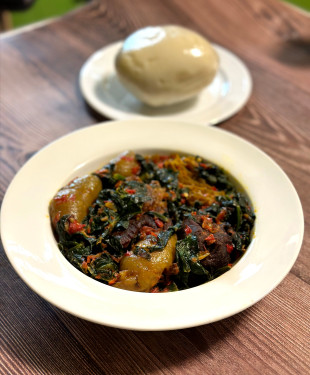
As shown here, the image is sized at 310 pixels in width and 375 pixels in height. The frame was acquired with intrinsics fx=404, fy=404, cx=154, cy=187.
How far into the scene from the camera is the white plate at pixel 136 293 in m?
1.03

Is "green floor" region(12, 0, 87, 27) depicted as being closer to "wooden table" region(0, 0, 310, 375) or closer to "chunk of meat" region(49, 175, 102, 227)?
"wooden table" region(0, 0, 310, 375)

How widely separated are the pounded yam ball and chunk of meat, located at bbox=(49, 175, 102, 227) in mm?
677

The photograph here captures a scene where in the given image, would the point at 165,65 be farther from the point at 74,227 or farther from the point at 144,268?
the point at 144,268

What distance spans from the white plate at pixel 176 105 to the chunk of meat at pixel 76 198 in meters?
0.60

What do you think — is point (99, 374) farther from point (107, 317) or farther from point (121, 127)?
point (121, 127)

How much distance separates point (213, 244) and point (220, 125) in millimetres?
912

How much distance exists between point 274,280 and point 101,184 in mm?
698

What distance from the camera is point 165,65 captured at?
1.89m

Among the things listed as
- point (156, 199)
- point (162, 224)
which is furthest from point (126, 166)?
point (162, 224)

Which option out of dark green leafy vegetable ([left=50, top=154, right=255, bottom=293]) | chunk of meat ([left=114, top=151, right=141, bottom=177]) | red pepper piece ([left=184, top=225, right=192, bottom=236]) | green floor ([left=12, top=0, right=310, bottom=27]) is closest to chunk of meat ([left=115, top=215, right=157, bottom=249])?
dark green leafy vegetable ([left=50, top=154, right=255, bottom=293])

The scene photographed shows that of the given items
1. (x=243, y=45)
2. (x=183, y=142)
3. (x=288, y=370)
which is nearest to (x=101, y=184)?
(x=183, y=142)

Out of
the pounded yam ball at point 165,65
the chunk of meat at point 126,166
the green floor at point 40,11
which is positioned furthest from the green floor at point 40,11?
the chunk of meat at point 126,166

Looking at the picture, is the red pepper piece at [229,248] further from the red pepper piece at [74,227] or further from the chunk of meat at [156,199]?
the red pepper piece at [74,227]

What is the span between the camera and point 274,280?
3.56 ft
